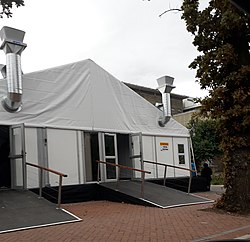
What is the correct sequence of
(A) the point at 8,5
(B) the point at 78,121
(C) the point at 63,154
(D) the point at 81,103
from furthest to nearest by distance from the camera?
(D) the point at 81,103 < (B) the point at 78,121 < (C) the point at 63,154 < (A) the point at 8,5

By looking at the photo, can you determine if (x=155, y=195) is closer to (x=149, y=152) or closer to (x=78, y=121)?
(x=78, y=121)

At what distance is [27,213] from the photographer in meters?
9.77

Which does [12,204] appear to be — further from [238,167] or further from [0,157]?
[238,167]

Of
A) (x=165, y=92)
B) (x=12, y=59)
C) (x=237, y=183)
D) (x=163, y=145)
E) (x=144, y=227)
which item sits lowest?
(x=144, y=227)

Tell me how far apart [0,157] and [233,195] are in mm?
8634

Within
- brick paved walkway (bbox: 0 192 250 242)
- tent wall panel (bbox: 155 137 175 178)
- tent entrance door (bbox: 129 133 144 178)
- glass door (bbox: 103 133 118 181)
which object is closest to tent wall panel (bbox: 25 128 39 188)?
brick paved walkway (bbox: 0 192 250 242)

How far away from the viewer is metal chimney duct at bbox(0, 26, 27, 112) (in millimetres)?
12102

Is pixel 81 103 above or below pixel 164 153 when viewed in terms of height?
above

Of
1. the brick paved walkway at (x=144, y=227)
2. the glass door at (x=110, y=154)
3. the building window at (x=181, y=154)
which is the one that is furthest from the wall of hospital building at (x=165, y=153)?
the brick paved walkway at (x=144, y=227)

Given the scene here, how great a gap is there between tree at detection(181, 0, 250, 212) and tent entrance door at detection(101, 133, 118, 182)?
5218 millimetres

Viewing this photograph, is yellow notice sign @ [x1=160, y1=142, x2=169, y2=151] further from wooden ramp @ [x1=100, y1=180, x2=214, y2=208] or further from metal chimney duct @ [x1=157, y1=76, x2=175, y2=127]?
wooden ramp @ [x1=100, y1=180, x2=214, y2=208]

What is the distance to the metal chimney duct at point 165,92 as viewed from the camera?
59.3ft

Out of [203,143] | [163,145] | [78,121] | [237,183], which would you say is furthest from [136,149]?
[203,143]

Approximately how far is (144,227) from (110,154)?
7638 mm
